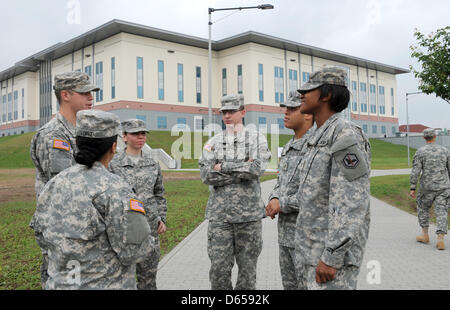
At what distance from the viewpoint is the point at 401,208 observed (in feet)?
41.5

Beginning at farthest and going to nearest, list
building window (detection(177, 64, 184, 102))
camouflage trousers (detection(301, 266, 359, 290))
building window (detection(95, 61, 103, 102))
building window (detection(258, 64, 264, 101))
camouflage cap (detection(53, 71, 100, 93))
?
building window (detection(258, 64, 264, 101))
building window (detection(177, 64, 184, 102))
building window (detection(95, 61, 103, 102))
camouflage cap (detection(53, 71, 100, 93))
camouflage trousers (detection(301, 266, 359, 290))

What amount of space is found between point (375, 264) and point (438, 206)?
7.50 ft

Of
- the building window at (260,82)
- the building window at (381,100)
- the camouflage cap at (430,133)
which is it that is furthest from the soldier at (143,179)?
the building window at (381,100)

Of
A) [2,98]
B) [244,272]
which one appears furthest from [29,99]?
[244,272]

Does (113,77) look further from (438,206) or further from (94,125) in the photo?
(94,125)

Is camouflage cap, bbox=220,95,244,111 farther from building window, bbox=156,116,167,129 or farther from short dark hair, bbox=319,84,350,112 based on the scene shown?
building window, bbox=156,116,167,129

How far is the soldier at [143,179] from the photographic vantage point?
414cm

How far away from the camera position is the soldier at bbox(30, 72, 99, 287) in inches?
121

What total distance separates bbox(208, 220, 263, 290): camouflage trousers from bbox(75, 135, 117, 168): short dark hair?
1922 millimetres

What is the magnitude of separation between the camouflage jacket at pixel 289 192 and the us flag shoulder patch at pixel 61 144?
188 cm

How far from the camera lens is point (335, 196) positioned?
238cm

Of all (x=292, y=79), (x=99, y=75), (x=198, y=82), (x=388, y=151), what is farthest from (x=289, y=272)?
(x=292, y=79)

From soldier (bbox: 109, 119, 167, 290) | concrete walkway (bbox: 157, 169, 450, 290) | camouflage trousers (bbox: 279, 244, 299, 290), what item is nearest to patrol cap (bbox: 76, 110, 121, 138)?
soldier (bbox: 109, 119, 167, 290)
